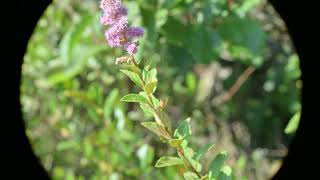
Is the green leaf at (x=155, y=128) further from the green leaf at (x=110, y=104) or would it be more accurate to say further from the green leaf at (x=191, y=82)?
the green leaf at (x=191, y=82)

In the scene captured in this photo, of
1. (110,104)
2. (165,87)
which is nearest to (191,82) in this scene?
(165,87)

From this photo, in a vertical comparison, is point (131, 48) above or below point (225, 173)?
above

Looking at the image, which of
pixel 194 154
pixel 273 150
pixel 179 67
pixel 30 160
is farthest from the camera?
pixel 273 150

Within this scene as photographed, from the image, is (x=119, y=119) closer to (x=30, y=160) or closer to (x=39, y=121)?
(x=30, y=160)

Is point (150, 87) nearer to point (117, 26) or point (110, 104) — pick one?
point (117, 26)

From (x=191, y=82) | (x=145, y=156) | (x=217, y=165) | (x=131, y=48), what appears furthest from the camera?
(x=191, y=82)

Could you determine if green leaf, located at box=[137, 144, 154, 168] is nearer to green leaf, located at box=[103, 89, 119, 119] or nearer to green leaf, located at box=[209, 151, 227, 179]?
green leaf, located at box=[103, 89, 119, 119]

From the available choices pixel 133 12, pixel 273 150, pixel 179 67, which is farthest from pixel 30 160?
pixel 273 150
